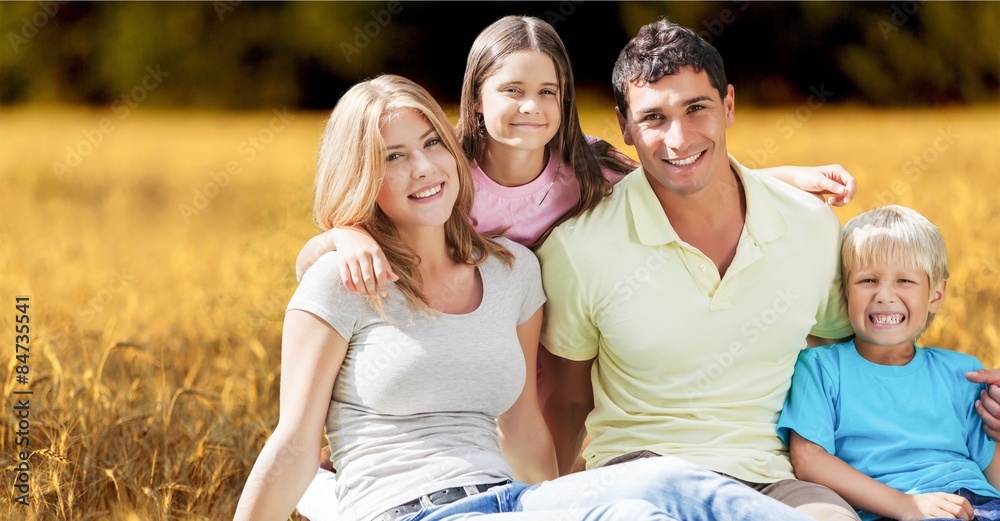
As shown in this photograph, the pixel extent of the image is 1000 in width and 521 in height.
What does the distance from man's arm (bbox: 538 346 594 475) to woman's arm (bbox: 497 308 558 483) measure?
19 cm

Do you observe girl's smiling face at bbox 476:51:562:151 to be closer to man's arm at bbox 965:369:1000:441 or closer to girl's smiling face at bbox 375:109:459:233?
girl's smiling face at bbox 375:109:459:233

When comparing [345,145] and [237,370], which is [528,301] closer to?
[345,145]

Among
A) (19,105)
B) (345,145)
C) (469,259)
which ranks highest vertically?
(19,105)

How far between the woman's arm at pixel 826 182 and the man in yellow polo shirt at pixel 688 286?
0.08m

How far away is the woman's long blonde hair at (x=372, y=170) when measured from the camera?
204 centimetres

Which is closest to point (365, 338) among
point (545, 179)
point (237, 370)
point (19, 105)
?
point (545, 179)

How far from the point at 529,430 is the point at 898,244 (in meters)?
0.89

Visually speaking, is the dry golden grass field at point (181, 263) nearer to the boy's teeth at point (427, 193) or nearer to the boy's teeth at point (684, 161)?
the boy's teeth at point (427, 193)

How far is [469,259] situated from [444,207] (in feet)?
0.46

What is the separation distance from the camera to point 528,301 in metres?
2.22

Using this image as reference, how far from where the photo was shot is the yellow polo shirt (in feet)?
7.33

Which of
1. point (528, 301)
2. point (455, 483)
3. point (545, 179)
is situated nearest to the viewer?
point (455, 483)

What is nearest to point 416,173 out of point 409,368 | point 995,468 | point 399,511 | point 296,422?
point 409,368

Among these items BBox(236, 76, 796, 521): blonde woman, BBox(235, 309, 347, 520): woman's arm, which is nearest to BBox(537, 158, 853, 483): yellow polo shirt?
BBox(236, 76, 796, 521): blonde woman
